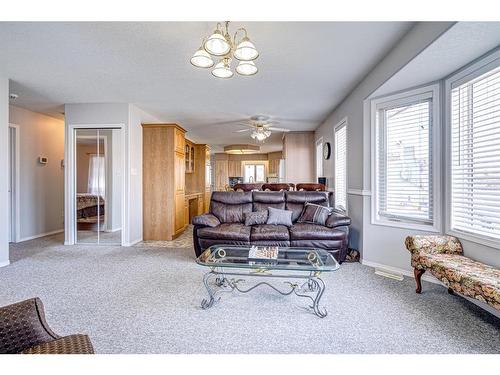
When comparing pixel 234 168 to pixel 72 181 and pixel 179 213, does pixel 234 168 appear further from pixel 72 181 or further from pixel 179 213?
pixel 72 181

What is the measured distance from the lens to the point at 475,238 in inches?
92.9

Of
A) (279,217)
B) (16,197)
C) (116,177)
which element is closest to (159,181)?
(116,177)

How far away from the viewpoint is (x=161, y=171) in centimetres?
505

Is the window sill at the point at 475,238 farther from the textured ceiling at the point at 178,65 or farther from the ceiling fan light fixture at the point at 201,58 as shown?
the ceiling fan light fixture at the point at 201,58

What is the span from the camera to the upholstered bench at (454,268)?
175 centimetres

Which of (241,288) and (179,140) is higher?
(179,140)

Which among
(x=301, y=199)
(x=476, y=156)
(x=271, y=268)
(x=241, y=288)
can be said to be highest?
(x=476, y=156)

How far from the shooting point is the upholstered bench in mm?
1751

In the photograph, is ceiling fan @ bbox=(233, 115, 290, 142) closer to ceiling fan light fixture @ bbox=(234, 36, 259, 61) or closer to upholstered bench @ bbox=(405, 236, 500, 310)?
ceiling fan light fixture @ bbox=(234, 36, 259, 61)

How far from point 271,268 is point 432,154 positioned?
231cm

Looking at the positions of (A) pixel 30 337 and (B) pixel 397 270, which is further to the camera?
(B) pixel 397 270

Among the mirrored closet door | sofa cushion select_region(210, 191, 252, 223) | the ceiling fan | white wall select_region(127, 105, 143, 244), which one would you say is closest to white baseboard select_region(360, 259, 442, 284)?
sofa cushion select_region(210, 191, 252, 223)

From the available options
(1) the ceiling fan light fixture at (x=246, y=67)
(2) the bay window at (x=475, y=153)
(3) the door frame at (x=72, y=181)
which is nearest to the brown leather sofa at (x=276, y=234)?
(2) the bay window at (x=475, y=153)
